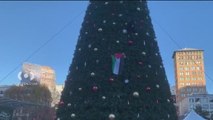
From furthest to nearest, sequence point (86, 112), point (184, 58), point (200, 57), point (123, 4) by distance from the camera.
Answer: point (184, 58) < point (200, 57) < point (123, 4) < point (86, 112)

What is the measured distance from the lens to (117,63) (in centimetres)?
655

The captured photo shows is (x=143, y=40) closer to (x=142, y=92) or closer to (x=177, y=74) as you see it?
(x=142, y=92)

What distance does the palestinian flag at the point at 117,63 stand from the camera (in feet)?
21.6

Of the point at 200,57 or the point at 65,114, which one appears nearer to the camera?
the point at 65,114

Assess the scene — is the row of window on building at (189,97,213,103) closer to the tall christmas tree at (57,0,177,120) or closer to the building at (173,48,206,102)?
the building at (173,48,206,102)

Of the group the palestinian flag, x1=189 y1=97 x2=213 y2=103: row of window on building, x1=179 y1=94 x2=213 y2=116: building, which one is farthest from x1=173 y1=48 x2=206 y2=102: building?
the palestinian flag

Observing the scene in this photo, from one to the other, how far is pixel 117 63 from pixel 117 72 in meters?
0.23

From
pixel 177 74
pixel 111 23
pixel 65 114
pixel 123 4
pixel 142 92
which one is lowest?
pixel 65 114

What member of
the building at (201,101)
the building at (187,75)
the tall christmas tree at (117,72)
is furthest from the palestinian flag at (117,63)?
the building at (187,75)

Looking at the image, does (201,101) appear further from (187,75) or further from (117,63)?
(117,63)

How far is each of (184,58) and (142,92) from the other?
148 m

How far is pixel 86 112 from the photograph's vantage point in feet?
21.5

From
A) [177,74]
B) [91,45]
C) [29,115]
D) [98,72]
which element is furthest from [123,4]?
[177,74]

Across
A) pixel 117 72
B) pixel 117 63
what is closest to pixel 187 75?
pixel 117 72
